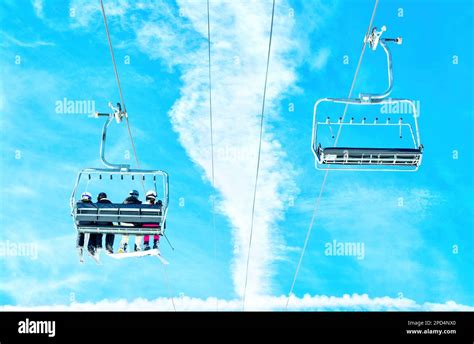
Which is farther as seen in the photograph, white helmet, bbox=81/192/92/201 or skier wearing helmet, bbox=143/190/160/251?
white helmet, bbox=81/192/92/201

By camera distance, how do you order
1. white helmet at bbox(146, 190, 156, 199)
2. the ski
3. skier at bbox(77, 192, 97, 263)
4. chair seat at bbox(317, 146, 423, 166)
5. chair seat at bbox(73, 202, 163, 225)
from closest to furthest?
1. chair seat at bbox(317, 146, 423, 166)
2. chair seat at bbox(73, 202, 163, 225)
3. white helmet at bbox(146, 190, 156, 199)
4. skier at bbox(77, 192, 97, 263)
5. the ski

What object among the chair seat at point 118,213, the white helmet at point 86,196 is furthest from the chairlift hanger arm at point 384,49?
the white helmet at point 86,196

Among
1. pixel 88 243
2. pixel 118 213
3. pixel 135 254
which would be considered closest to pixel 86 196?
pixel 88 243

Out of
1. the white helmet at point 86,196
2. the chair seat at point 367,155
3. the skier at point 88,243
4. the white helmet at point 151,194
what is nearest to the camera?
the chair seat at point 367,155

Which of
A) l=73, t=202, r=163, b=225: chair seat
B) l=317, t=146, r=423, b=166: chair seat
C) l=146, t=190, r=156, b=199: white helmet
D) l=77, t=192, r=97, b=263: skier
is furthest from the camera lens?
l=77, t=192, r=97, b=263: skier

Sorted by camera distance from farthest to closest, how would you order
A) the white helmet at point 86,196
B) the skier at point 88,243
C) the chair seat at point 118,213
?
the white helmet at point 86,196, the skier at point 88,243, the chair seat at point 118,213

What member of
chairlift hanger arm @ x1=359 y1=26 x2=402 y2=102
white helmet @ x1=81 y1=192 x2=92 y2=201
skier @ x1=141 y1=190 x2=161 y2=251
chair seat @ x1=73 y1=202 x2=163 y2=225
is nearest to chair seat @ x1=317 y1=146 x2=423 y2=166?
chairlift hanger arm @ x1=359 y1=26 x2=402 y2=102

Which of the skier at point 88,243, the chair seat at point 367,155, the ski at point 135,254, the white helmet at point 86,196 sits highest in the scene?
the chair seat at point 367,155

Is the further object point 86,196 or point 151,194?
point 86,196

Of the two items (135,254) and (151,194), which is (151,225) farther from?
(135,254)

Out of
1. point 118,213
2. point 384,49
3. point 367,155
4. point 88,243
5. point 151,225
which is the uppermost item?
point 384,49

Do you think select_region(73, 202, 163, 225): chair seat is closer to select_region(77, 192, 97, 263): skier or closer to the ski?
select_region(77, 192, 97, 263): skier

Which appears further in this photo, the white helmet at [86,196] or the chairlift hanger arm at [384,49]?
the white helmet at [86,196]

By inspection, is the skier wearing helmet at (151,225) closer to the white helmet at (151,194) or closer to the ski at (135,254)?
the white helmet at (151,194)
